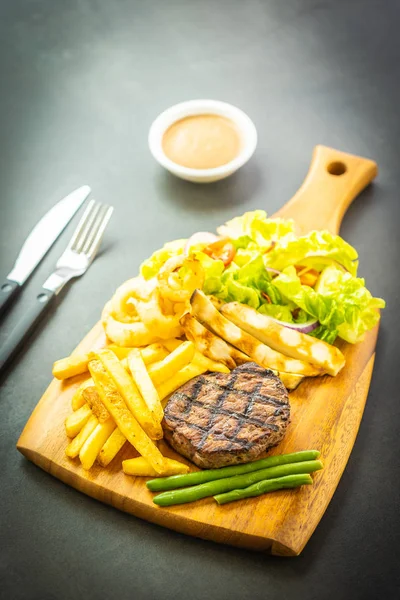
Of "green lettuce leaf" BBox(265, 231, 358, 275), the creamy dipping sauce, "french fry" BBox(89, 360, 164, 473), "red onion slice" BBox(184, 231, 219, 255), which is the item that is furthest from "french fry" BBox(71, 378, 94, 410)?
the creamy dipping sauce

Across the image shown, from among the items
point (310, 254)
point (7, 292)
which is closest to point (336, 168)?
point (310, 254)

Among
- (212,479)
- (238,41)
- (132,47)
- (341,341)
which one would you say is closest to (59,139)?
(132,47)

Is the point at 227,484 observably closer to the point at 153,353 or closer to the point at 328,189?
the point at 153,353

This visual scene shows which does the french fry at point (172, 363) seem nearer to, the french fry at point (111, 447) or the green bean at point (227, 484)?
the french fry at point (111, 447)

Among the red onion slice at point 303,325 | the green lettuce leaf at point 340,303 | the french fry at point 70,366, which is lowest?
the french fry at point 70,366

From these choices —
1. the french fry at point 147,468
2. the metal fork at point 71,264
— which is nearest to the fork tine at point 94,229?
the metal fork at point 71,264

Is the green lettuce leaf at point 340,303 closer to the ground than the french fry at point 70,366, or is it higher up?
higher up
